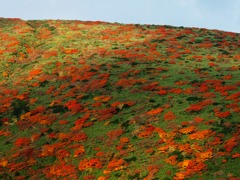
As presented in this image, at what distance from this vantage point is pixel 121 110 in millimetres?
31156

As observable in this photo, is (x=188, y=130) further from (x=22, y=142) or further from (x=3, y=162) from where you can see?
(x=3, y=162)

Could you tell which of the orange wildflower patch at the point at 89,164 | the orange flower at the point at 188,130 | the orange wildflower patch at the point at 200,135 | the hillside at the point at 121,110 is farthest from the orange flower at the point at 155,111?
the orange wildflower patch at the point at 89,164

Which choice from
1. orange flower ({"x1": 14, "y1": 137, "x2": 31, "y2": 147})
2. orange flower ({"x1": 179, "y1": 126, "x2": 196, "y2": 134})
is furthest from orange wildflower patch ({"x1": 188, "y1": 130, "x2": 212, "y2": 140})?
orange flower ({"x1": 14, "y1": 137, "x2": 31, "y2": 147})

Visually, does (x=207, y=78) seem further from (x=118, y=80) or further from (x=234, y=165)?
(x=234, y=165)

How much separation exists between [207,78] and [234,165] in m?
15.8

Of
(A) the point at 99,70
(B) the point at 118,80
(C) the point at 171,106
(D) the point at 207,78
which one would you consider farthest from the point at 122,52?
(C) the point at 171,106

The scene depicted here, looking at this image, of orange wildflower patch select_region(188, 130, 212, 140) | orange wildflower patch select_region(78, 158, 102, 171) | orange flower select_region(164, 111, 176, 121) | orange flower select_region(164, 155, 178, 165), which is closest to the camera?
orange flower select_region(164, 155, 178, 165)

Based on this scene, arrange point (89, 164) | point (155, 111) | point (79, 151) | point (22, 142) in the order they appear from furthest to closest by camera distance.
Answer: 1. point (155, 111)
2. point (22, 142)
3. point (79, 151)
4. point (89, 164)

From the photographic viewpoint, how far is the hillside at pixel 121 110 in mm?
23781

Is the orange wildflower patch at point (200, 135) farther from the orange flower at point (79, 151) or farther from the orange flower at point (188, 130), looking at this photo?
the orange flower at point (79, 151)

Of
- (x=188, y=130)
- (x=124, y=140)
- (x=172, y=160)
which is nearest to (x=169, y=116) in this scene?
(x=188, y=130)

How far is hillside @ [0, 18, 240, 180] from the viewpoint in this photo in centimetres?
2378

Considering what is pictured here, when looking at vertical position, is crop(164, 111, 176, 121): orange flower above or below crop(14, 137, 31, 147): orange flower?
above

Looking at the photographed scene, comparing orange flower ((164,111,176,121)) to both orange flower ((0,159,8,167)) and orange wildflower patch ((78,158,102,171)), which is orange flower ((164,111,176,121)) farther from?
orange flower ((0,159,8,167))
